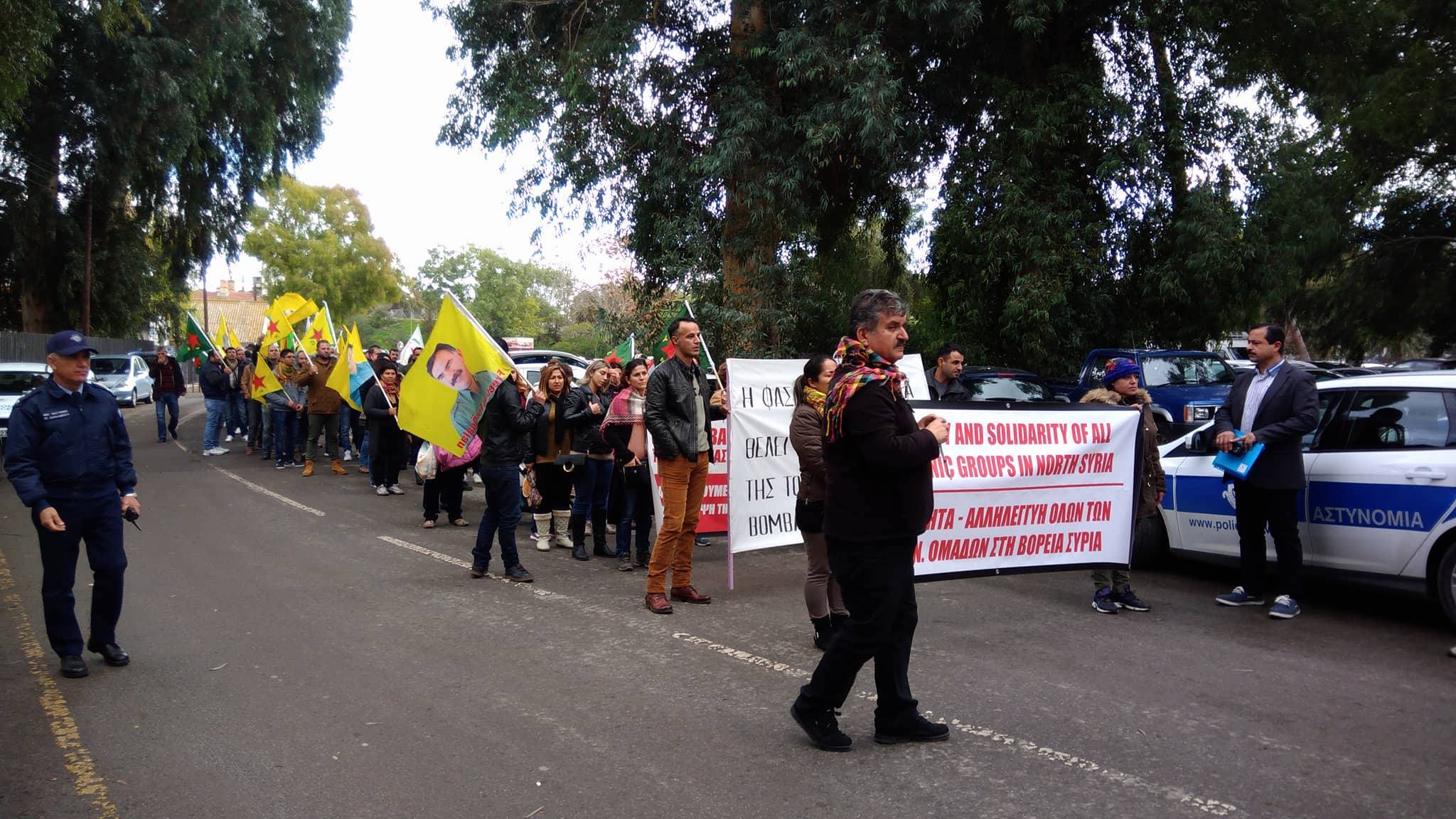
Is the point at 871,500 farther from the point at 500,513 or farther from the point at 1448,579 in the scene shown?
the point at 500,513

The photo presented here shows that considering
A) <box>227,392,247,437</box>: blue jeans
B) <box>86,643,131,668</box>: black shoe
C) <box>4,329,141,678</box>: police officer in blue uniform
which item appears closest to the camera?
<box>4,329,141,678</box>: police officer in blue uniform

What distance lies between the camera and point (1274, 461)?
7.08 meters

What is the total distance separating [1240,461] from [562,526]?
19.7 feet

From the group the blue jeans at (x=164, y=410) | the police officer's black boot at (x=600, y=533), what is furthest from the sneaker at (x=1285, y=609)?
the blue jeans at (x=164, y=410)

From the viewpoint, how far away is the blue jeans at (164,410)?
2156 centimetres

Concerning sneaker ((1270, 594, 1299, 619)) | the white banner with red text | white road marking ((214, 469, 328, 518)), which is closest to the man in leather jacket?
the white banner with red text

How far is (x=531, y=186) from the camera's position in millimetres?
19656

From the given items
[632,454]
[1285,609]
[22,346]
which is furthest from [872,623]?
[22,346]

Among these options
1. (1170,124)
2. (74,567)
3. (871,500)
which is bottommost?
(74,567)

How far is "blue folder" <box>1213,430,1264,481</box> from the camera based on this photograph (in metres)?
7.11

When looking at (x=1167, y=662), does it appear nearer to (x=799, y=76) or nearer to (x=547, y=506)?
(x=547, y=506)

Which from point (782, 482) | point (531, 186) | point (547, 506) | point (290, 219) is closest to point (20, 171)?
point (531, 186)

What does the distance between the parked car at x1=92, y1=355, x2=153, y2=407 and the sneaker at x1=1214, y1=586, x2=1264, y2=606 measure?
108ft

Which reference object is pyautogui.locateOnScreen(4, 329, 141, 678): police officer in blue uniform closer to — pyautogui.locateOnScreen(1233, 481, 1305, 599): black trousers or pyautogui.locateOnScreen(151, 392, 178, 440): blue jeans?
pyautogui.locateOnScreen(1233, 481, 1305, 599): black trousers
